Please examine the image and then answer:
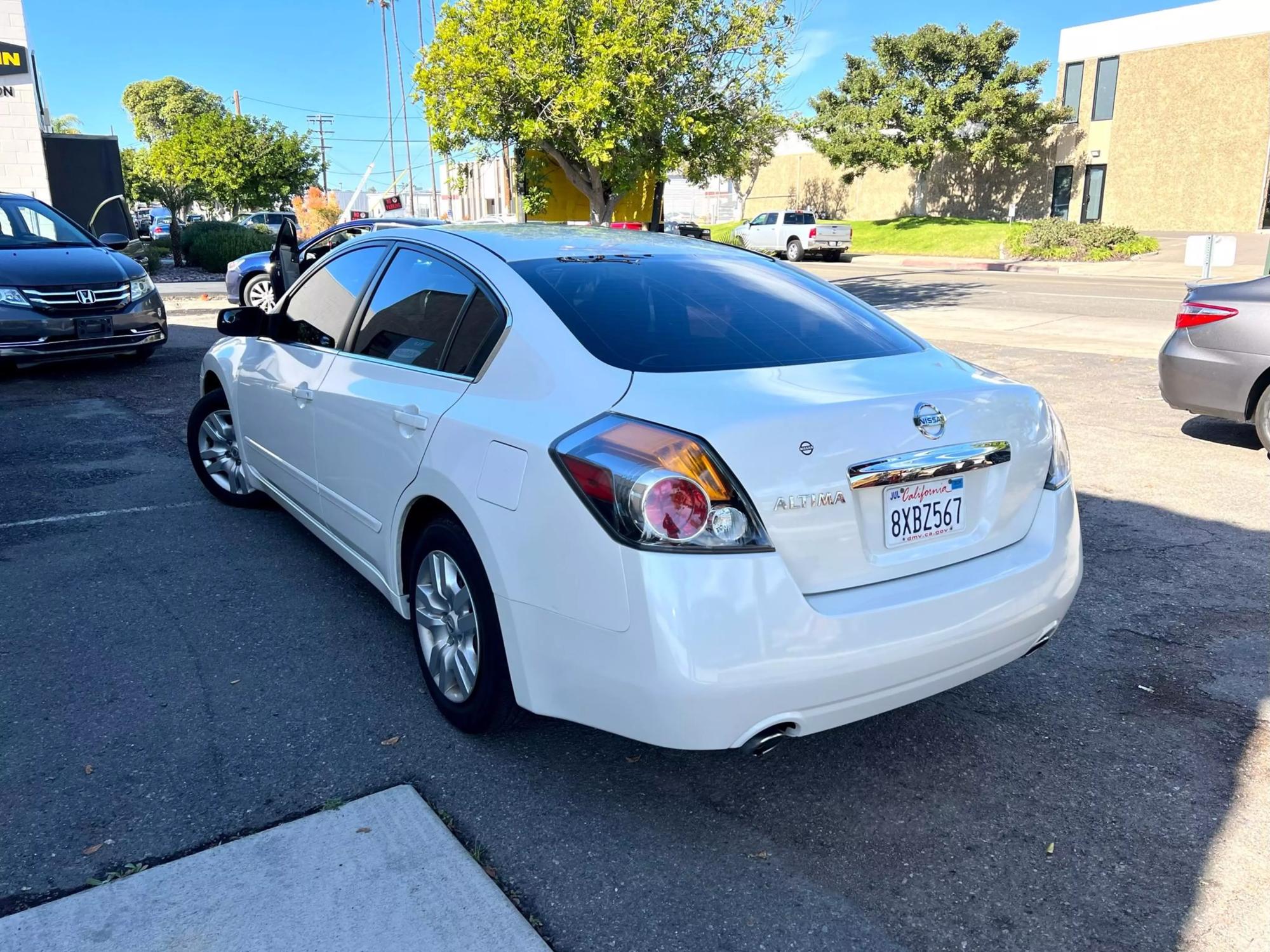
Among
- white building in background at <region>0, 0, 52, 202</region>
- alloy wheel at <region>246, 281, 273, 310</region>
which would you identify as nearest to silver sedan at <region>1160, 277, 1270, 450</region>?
alloy wheel at <region>246, 281, 273, 310</region>

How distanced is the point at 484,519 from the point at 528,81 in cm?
1388

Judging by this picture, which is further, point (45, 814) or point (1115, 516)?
point (1115, 516)

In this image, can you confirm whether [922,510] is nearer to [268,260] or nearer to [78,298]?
[78,298]

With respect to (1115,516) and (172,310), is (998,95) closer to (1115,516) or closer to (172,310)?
(172,310)

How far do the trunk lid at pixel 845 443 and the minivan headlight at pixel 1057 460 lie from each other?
2.1 inches

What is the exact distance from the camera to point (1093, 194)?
Answer: 40312 millimetres

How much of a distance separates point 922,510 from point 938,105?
134 ft

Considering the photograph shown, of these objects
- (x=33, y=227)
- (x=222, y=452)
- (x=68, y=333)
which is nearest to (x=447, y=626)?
(x=222, y=452)

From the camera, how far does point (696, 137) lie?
52.0 ft

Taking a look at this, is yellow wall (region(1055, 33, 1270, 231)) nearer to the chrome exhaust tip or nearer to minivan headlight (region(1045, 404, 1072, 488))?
minivan headlight (region(1045, 404, 1072, 488))

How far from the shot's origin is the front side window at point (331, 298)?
13.2ft

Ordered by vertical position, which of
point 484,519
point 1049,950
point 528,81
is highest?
point 528,81

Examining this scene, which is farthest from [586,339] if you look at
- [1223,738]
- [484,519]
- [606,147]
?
[606,147]

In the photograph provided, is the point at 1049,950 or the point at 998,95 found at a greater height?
the point at 998,95
